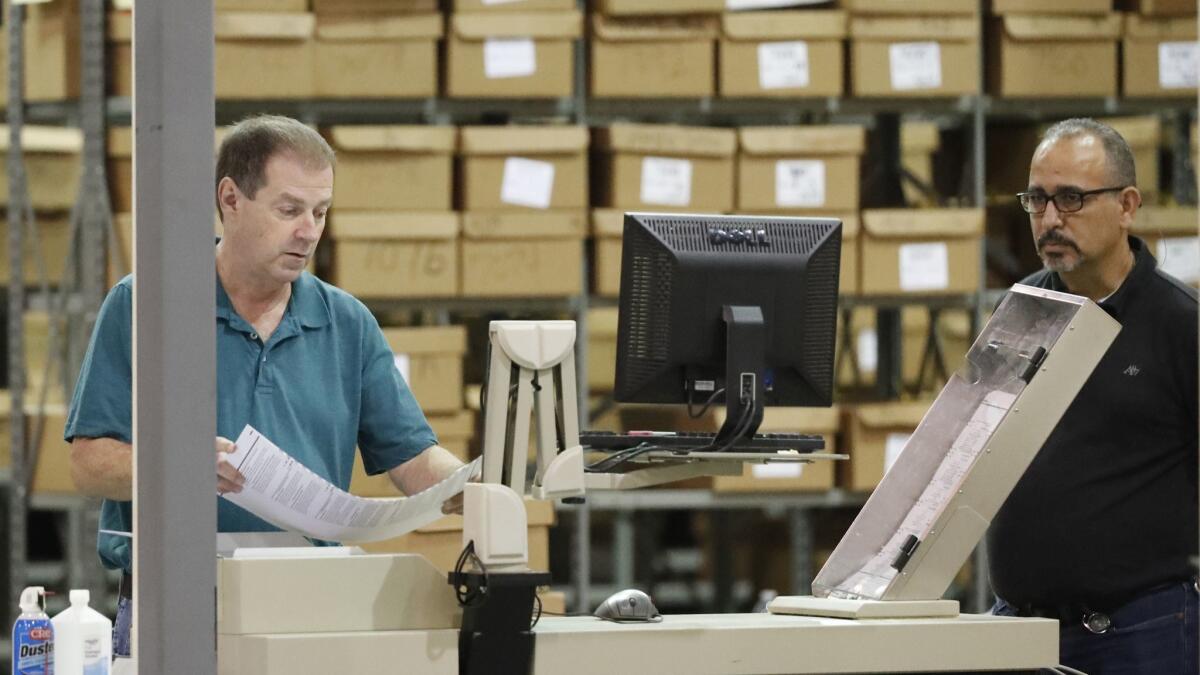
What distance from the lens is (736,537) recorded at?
18.6ft

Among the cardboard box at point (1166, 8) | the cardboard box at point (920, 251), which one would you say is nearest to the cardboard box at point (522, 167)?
the cardboard box at point (920, 251)

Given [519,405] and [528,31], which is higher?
[528,31]

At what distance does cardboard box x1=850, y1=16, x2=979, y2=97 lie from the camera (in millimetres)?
4730

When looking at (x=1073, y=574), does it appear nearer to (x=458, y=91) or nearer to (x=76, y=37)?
(x=458, y=91)

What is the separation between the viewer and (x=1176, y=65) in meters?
4.90

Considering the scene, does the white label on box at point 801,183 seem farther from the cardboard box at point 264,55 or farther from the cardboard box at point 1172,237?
the cardboard box at point 264,55

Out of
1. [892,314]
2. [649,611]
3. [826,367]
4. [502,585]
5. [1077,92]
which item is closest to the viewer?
[502,585]

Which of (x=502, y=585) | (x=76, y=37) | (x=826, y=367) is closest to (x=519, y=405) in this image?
(x=502, y=585)

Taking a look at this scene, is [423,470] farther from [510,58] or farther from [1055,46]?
[1055,46]

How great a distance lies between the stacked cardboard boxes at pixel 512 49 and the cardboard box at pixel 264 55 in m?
0.39

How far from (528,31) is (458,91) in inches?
9.8

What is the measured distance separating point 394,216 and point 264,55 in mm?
549

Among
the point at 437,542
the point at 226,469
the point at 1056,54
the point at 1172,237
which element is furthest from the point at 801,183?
the point at 226,469

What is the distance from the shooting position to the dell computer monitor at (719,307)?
Answer: 85.1 inches
